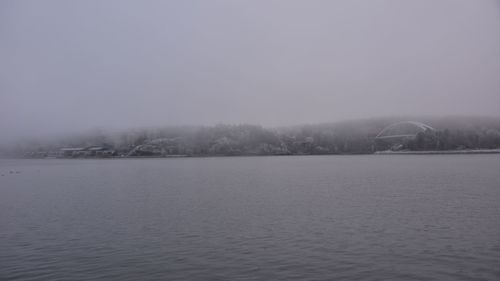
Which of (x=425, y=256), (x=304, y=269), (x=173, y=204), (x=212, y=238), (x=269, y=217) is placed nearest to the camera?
(x=304, y=269)

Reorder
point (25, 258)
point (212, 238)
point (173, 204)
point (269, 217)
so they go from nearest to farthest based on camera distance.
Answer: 1. point (25, 258)
2. point (212, 238)
3. point (269, 217)
4. point (173, 204)

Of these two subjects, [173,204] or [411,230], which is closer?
[411,230]

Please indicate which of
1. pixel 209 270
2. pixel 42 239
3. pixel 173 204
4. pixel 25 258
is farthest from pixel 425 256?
pixel 173 204

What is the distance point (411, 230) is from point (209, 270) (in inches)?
918

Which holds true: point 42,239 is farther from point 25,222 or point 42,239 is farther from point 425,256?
point 425,256

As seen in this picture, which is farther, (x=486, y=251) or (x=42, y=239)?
(x=42, y=239)

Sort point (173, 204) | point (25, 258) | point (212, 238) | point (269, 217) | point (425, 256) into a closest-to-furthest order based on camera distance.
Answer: point (425, 256) < point (25, 258) < point (212, 238) < point (269, 217) < point (173, 204)

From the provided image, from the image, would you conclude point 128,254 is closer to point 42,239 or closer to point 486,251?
point 42,239

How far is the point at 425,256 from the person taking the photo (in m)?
33.0

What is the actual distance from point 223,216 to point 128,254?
64.6ft

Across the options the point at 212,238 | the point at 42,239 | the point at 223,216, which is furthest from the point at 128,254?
the point at 223,216

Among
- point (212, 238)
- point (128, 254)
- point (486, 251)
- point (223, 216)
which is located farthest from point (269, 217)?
point (486, 251)

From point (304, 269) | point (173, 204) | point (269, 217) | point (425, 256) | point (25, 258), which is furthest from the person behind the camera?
point (173, 204)

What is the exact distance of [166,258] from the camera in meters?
34.4
